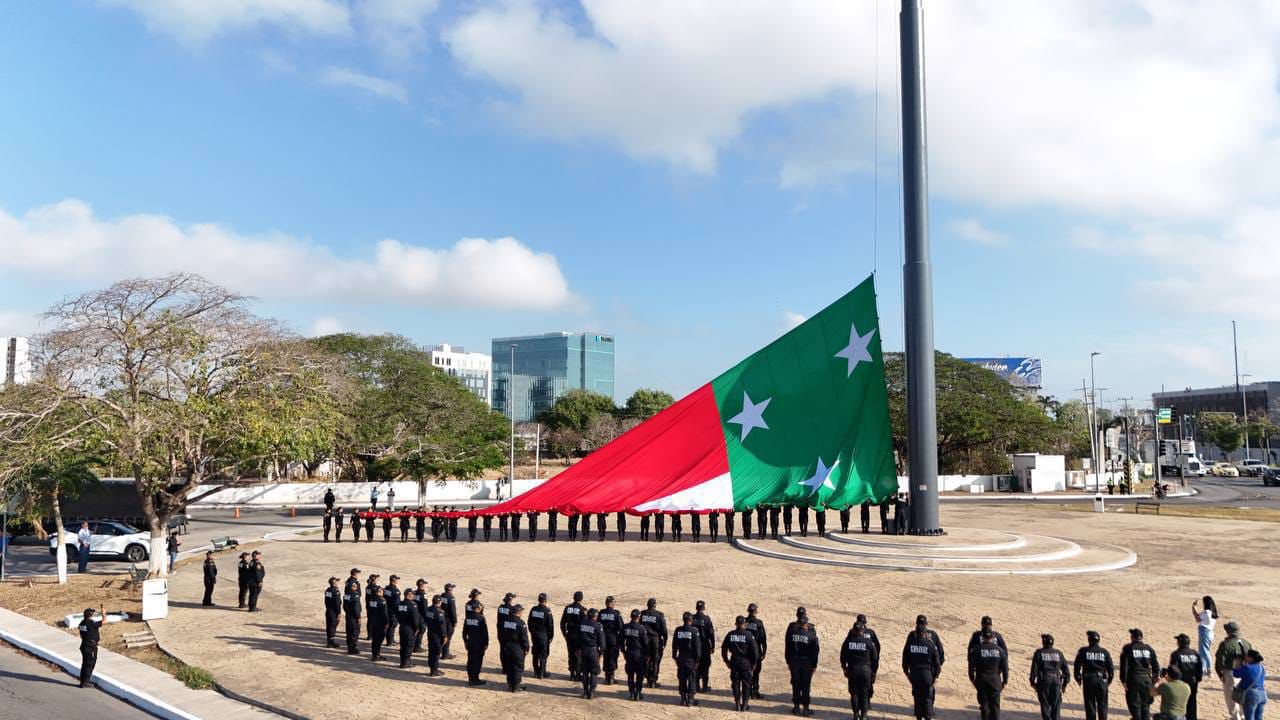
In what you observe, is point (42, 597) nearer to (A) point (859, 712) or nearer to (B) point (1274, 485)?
(A) point (859, 712)

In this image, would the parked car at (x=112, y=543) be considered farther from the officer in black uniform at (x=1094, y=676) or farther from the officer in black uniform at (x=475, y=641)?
the officer in black uniform at (x=1094, y=676)

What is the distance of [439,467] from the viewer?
43.0 meters

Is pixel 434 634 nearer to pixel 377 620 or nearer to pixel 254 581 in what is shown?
pixel 377 620

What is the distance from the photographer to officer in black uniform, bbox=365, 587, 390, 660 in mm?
13742

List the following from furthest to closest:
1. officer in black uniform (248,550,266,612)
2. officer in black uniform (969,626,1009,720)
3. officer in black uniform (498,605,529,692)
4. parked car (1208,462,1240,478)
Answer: parked car (1208,462,1240,478) → officer in black uniform (248,550,266,612) → officer in black uniform (498,605,529,692) → officer in black uniform (969,626,1009,720)

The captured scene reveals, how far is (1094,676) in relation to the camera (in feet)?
32.1

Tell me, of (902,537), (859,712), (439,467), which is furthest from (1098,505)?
(859,712)

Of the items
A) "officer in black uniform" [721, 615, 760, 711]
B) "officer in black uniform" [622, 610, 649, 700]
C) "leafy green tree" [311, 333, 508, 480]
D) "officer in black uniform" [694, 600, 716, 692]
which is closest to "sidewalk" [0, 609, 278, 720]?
"officer in black uniform" [622, 610, 649, 700]

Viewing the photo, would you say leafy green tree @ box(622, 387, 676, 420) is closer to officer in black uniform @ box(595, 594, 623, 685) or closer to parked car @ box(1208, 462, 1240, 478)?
parked car @ box(1208, 462, 1240, 478)

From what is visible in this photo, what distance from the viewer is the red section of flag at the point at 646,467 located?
2458 cm

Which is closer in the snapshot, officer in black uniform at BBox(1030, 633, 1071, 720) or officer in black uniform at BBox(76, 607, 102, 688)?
officer in black uniform at BBox(1030, 633, 1071, 720)

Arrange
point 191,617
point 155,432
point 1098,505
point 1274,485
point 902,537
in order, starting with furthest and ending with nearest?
point 1274,485
point 1098,505
point 902,537
point 155,432
point 191,617

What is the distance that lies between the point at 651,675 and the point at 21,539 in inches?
1248

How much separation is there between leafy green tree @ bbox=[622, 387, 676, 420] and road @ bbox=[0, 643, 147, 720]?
76965mm
